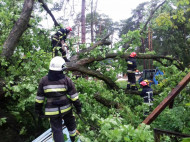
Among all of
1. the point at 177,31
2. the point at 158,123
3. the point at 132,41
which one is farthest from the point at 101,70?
the point at 177,31

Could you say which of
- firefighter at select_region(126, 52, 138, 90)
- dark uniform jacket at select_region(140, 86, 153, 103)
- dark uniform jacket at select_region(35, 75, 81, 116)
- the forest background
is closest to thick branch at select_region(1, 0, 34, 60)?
the forest background

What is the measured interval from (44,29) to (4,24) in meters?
1.07

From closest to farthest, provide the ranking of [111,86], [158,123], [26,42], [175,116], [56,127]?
[56,127] < [175,116] < [158,123] < [26,42] < [111,86]

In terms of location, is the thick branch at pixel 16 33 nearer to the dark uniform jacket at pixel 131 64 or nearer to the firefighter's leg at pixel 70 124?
the firefighter's leg at pixel 70 124

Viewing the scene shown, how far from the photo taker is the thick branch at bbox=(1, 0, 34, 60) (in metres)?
3.79

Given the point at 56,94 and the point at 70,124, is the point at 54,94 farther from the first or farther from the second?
the point at 70,124

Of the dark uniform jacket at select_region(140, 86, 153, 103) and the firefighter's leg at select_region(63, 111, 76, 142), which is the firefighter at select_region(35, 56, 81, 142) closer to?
the firefighter's leg at select_region(63, 111, 76, 142)

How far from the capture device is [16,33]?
4.00 m

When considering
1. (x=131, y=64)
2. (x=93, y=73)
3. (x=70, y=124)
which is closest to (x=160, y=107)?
(x=70, y=124)

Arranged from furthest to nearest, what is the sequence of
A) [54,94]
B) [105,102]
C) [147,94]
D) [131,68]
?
1. [131,68]
2. [147,94]
3. [105,102]
4. [54,94]

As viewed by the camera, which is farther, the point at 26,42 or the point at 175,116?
the point at 26,42

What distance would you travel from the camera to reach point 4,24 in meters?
4.66

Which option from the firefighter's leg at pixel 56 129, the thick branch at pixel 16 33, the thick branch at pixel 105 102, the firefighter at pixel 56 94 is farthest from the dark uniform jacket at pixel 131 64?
the firefighter's leg at pixel 56 129

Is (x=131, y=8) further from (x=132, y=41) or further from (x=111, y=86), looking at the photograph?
(x=111, y=86)
